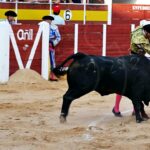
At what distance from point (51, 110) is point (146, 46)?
1624mm

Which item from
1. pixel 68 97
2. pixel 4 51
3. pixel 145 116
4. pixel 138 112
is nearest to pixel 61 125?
pixel 68 97

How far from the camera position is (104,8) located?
15.5 meters

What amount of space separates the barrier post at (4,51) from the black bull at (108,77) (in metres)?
3.88

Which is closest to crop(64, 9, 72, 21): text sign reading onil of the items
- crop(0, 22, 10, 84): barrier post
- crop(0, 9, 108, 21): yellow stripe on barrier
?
→ crop(0, 9, 108, 21): yellow stripe on barrier

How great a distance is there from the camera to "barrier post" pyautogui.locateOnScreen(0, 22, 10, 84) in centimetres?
1079

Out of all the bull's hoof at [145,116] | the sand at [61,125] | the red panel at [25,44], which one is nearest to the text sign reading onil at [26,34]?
the red panel at [25,44]

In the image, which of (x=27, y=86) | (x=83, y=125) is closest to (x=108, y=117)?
(x=83, y=125)

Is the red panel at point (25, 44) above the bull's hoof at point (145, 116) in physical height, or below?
above

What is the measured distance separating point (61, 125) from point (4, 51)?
170 inches

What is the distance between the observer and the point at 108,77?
6832 millimetres

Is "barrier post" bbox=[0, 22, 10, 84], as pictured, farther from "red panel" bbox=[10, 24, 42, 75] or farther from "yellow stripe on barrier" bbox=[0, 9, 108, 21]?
"yellow stripe on barrier" bbox=[0, 9, 108, 21]

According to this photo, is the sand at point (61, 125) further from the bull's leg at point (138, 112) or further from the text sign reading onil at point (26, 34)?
the text sign reading onil at point (26, 34)

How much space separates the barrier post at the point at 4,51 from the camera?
10.8 metres

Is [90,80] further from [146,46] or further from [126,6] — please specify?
[126,6]
